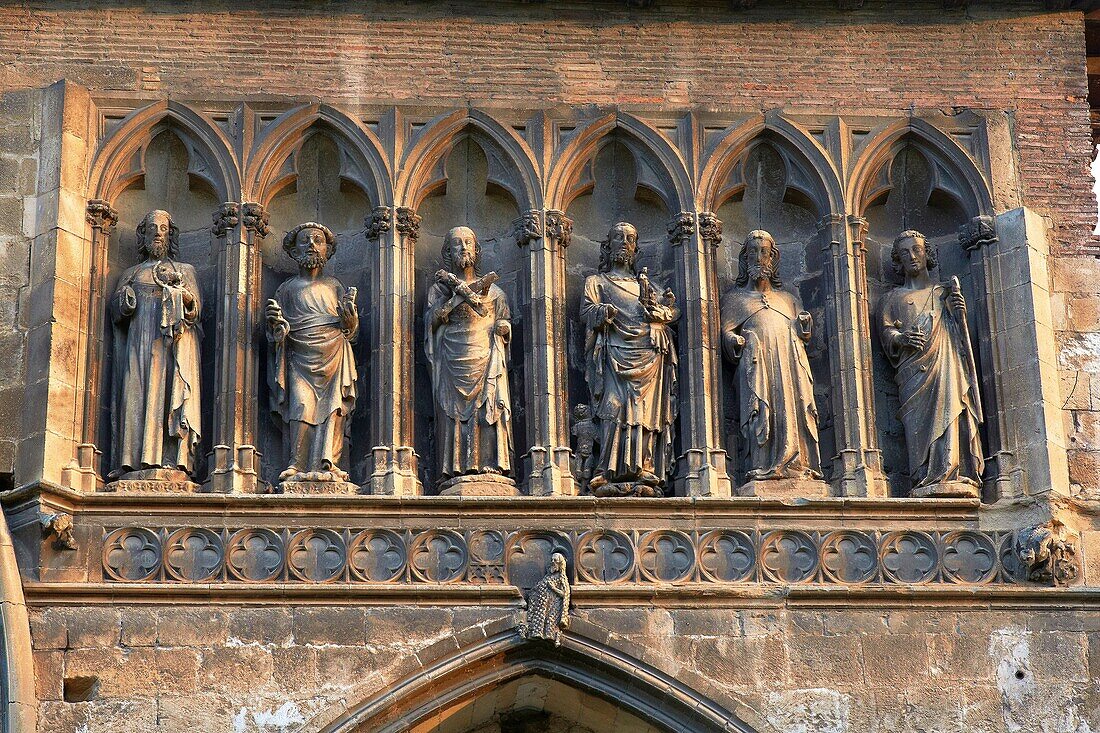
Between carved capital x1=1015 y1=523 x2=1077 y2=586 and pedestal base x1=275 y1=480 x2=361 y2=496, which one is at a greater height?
pedestal base x1=275 y1=480 x2=361 y2=496

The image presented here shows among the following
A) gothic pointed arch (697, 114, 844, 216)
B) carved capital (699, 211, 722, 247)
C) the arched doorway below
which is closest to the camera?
the arched doorway below

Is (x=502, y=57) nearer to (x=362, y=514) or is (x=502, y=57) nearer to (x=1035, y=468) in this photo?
(x=362, y=514)

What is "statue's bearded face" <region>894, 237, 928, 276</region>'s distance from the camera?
16031mm

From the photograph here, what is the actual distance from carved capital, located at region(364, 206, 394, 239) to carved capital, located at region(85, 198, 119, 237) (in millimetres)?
1756

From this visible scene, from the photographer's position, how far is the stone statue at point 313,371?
15195 millimetres

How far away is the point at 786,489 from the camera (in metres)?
15.2

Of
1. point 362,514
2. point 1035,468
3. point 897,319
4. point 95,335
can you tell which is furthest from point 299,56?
point 1035,468

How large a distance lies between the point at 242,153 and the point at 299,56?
0.92 metres

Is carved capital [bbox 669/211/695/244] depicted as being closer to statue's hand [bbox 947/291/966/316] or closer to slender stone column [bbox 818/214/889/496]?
slender stone column [bbox 818/214/889/496]

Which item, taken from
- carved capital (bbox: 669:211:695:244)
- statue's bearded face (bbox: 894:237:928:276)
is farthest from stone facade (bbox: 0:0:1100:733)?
statue's bearded face (bbox: 894:237:928:276)

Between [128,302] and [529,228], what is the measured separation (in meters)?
2.75

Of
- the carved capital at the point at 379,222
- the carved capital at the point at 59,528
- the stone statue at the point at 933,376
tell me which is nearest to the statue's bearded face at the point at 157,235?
the carved capital at the point at 379,222

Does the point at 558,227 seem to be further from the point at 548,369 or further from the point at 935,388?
the point at 935,388

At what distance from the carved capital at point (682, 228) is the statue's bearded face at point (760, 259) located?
1.41ft
